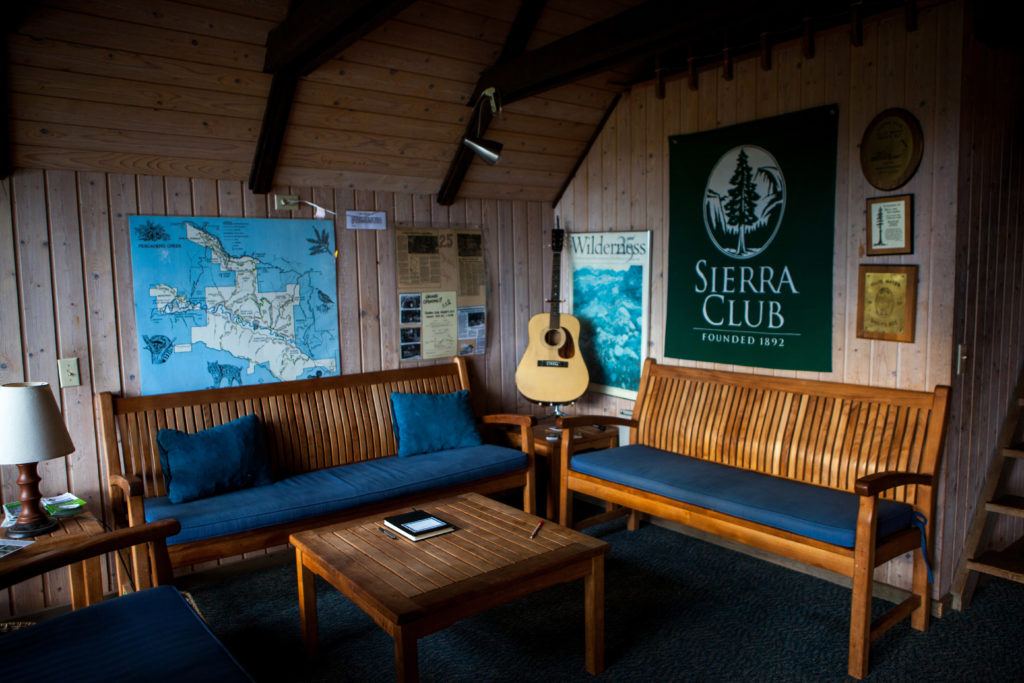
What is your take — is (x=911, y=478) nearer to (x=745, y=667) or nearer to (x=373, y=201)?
(x=745, y=667)

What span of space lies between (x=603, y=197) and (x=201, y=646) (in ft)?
10.9

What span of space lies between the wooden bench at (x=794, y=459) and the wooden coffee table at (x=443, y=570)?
78cm

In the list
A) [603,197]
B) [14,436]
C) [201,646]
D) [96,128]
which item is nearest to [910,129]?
[603,197]

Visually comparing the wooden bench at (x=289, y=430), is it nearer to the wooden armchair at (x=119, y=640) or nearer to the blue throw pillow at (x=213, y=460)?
the blue throw pillow at (x=213, y=460)

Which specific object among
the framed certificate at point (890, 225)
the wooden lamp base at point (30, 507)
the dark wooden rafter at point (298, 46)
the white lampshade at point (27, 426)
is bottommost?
the wooden lamp base at point (30, 507)

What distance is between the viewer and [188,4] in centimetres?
280

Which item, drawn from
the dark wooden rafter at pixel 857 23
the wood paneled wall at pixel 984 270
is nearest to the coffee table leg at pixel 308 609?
the wood paneled wall at pixel 984 270

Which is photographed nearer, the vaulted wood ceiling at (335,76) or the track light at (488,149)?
the vaulted wood ceiling at (335,76)

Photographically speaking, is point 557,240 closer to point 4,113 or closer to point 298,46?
point 298,46

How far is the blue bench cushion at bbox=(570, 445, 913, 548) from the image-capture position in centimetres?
274

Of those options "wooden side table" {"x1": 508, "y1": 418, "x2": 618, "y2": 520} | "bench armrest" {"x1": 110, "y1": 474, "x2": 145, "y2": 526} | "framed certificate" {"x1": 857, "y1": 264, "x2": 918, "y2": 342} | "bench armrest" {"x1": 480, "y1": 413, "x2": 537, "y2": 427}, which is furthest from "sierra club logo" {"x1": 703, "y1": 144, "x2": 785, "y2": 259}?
"bench armrest" {"x1": 110, "y1": 474, "x2": 145, "y2": 526}

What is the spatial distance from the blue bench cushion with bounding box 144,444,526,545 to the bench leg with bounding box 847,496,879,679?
179cm

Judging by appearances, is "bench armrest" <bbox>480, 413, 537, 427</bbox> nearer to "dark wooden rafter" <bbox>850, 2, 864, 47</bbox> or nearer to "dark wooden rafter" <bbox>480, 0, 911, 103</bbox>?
"dark wooden rafter" <bbox>480, 0, 911, 103</bbox>

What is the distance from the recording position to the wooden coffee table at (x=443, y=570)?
2.18 m
